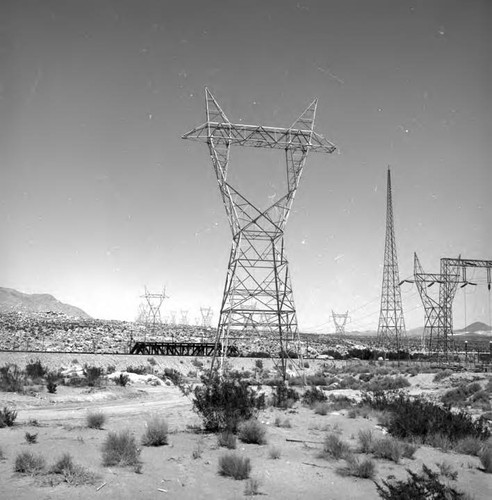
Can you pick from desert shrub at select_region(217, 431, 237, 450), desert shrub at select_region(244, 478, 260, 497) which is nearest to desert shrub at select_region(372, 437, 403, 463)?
desert shrub at select_region(217, 431, 237, 450)

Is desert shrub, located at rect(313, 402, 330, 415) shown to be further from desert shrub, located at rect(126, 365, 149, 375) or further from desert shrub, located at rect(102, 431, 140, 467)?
desert shrub, located at rect(126, 365, 149, 375)

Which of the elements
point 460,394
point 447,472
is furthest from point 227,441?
point 460,394

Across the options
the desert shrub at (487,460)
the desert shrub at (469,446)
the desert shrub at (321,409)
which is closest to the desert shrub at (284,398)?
the desert shrub at (321,409)

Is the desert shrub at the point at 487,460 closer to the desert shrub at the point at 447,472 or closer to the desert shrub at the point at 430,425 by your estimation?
the desert shrub at the point at 447,472

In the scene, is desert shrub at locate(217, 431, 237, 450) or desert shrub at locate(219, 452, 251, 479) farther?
desert shrub at locate(217, 431, 237, 450)

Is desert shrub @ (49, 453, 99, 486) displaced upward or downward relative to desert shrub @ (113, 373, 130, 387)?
upward

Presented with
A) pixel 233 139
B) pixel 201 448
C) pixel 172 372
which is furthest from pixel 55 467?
pixel 172 372
